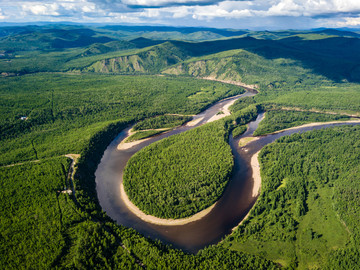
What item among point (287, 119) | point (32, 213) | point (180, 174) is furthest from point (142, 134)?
point (287, 119)

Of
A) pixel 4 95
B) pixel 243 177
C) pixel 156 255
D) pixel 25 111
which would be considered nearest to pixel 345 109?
pixel 243 177

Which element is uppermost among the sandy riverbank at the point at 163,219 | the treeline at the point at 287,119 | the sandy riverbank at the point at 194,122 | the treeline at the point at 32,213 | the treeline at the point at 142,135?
the treeline at the point at 287,119

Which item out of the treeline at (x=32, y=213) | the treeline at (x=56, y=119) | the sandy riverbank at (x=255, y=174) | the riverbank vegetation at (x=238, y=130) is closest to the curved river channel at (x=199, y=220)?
the sandy riverbank at (x=255, y=174)

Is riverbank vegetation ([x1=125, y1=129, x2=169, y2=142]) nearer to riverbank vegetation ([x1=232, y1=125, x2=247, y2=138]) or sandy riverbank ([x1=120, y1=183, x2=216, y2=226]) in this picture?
riverbank vegetation ([x1=232, y1=125, x2=247, y2=138])

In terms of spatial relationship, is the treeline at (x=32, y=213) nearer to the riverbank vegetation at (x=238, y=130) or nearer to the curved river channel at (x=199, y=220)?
the curved river channel at (x=199, y=220)

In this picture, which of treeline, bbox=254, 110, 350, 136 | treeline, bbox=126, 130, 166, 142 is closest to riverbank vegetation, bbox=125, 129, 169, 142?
treeline, bbox=126, 130, 166, 142

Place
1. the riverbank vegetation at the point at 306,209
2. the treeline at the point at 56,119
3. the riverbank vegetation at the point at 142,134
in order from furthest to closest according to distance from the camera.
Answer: the riverbank vegetation at the point at 142,134, the treeline at the point at 56,119, the riverbank vegetation at the point at 306,209
